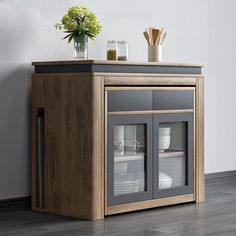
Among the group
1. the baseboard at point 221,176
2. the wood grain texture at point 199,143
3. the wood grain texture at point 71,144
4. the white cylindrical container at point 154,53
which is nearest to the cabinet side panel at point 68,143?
the wood grain texture at point 71,144

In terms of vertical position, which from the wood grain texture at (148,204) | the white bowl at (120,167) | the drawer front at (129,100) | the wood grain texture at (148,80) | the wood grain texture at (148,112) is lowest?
the wood grain texture at (148,204)

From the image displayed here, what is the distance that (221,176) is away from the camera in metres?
5.30

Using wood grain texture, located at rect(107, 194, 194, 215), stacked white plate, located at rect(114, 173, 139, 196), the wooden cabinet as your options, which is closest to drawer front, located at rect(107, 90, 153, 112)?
the wooden cabinet

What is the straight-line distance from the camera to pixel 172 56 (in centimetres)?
491

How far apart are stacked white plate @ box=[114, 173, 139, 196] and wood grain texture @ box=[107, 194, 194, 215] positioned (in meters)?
0.07

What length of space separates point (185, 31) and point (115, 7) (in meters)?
0.68

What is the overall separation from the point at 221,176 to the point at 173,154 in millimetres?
1194

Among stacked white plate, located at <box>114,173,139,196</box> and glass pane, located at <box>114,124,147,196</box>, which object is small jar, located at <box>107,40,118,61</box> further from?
stacked white plate, located at <box>114,173,139,196</box>

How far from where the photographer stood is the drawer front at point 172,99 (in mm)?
4086

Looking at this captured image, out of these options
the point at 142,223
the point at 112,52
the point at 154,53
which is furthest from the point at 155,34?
the point at 142,223

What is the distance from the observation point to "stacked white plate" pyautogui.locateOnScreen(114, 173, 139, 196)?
12.8 ft

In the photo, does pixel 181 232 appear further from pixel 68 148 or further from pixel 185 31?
pixel 185 31

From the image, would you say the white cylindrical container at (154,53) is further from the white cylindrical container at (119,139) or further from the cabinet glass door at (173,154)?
the white cylindrical container at (119,139)

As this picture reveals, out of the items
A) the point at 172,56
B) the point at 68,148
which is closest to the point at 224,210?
the point at 68,148
